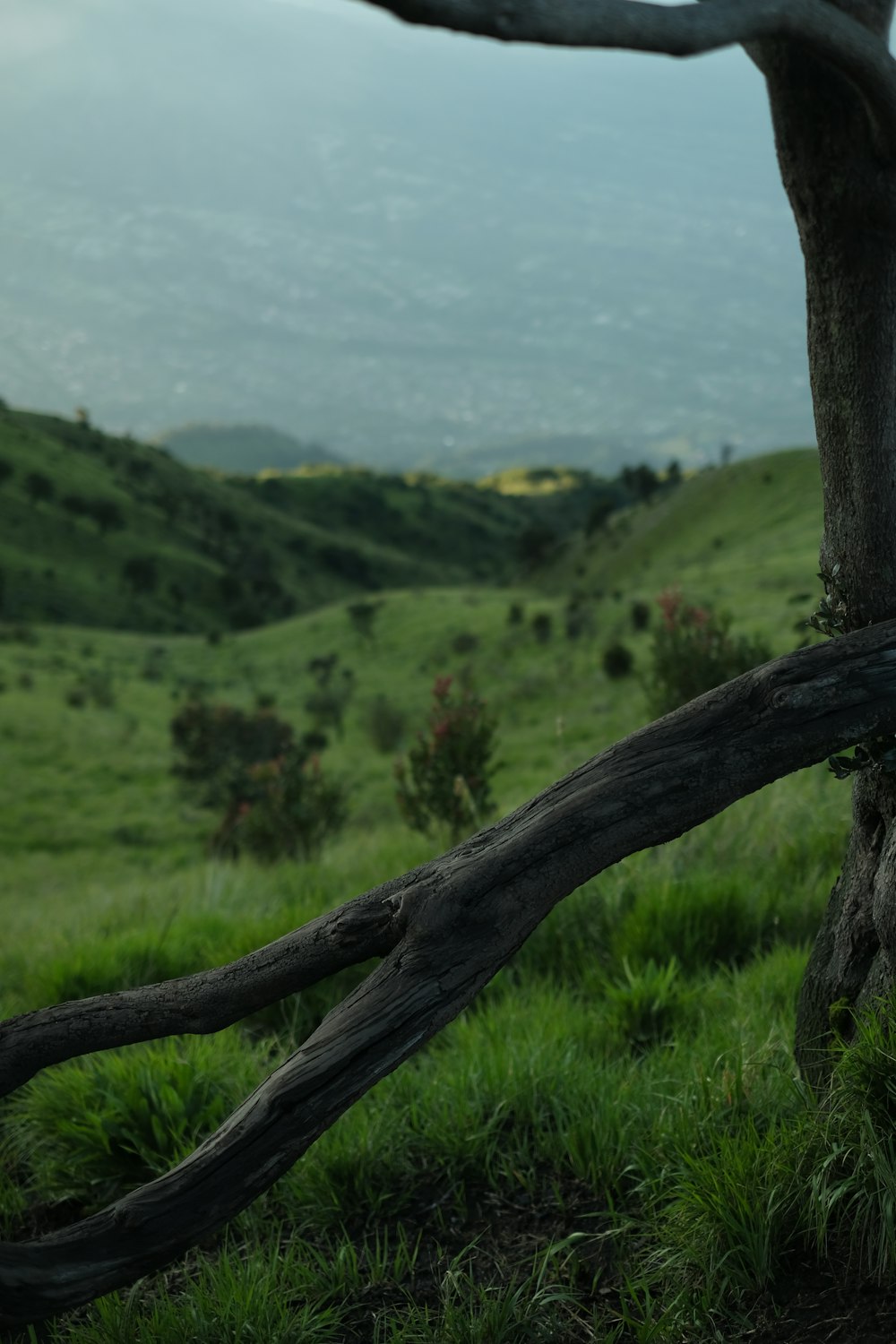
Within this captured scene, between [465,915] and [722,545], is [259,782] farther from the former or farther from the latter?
[722,545]

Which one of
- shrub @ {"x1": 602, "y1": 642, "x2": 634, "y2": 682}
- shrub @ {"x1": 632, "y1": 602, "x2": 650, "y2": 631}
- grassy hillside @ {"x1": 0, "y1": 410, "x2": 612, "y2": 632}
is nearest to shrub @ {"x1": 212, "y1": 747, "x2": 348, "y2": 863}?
shrub @ {"x1": 602, "y1": 642, "x2": 634, "y2": 682}

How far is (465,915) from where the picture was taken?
2.12 m

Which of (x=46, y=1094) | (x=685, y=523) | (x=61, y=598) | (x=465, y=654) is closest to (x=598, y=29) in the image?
(x=46, y=1094)

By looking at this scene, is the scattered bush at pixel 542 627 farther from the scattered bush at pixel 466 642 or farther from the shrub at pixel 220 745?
the shrub at pixel 220 745

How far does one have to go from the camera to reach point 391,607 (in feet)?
164

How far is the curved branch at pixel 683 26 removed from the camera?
1628 millimetres

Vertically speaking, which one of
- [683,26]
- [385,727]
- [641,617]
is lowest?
[385,727]

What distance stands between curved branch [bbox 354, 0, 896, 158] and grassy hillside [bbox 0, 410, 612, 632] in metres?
69.5

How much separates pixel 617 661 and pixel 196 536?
67.6 meters

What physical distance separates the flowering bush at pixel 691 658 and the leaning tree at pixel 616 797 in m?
8.85

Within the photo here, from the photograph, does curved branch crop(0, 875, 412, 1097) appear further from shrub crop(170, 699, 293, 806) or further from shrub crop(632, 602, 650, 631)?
shrub crop(632, 602, 650, 631)

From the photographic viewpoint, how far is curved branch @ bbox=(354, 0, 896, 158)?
1628 mm

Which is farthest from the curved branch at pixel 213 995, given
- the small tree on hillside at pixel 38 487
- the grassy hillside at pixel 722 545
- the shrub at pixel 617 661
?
the small tree on hillside at pixel 38 487

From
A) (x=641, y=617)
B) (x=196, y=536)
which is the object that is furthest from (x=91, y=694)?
(x=196, y=536)
